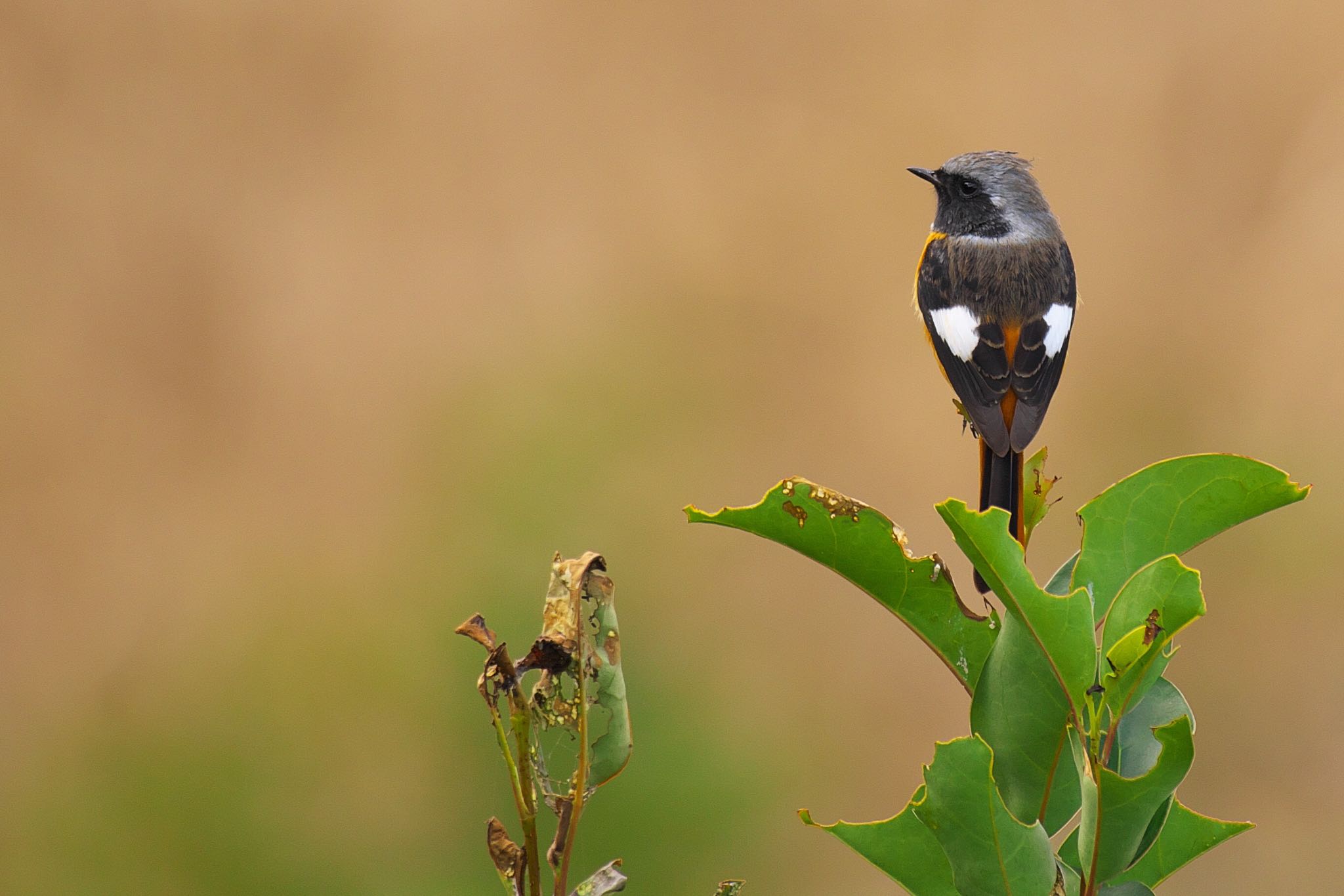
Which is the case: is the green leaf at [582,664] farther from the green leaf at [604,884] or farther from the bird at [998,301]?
the bird at [998,301]

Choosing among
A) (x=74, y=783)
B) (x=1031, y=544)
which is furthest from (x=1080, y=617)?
(x=1031, y=544)

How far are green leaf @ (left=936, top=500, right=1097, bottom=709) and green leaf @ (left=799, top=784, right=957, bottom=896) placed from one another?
0.42 ft

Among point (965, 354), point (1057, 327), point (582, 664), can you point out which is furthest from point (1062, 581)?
point (1057, 327)

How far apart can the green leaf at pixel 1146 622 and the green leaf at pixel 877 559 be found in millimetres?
114

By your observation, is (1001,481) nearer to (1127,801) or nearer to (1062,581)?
(1062,581)

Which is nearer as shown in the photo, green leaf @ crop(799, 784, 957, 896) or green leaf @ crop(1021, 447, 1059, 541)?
green leaf @ crop(799, 784, 957, 896)

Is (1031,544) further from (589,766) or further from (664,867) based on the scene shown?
(589,766)

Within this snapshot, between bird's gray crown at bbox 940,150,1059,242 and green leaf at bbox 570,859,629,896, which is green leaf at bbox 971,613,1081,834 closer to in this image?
green leaf at bbox 570,859,629,896

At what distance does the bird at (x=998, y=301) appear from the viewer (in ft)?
5.85

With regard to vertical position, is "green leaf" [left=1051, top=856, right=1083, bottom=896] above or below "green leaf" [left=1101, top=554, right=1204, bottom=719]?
below

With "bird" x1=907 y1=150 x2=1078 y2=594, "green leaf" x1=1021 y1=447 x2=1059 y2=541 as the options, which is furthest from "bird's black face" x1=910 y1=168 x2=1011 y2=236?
"green leaf" x1=1021 y1=447 x2=1059 y2=541

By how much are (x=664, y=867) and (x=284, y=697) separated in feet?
4.14

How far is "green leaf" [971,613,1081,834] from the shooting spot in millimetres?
791

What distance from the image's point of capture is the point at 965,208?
2.29 meters
